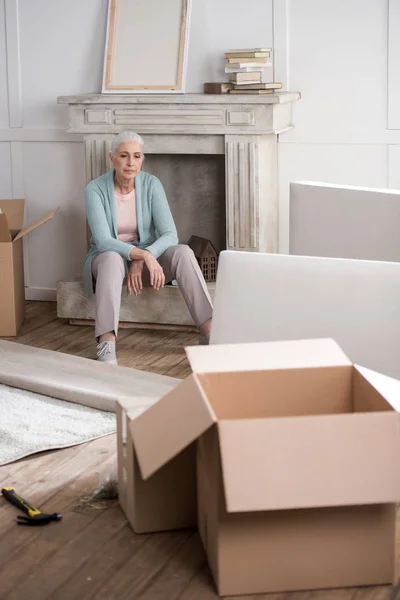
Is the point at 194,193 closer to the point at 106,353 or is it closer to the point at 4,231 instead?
the point at 4,231

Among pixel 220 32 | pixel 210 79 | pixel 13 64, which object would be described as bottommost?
pixel 210 79

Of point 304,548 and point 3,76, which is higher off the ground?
point 3,76

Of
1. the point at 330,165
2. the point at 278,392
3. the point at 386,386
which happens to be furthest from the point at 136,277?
the point at 386,386

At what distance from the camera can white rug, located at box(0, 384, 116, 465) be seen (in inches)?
127

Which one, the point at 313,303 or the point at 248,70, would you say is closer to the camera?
the point at 313,303

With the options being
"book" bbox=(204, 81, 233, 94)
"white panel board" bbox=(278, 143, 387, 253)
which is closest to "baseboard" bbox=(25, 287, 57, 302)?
"white panel board" bbox=(278, 143, 387, 253)

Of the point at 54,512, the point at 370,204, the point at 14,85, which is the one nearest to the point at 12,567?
the point at 54,512

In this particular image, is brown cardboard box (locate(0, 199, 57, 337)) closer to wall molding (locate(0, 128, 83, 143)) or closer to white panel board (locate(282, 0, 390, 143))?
wall molding (locate(0, 128, 83, 143))

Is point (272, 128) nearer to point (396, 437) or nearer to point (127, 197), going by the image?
point (127, 197)

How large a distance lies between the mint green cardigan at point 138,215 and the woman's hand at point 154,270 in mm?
126

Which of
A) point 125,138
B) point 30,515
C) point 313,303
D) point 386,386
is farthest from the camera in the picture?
point 125,138

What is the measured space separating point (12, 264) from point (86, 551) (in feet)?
8.34

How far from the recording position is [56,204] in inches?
218

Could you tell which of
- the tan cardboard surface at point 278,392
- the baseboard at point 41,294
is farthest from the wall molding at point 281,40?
the tan cardboard surface at point 278,392
